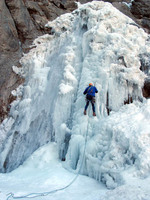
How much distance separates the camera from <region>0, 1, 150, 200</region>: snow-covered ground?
3846 mm

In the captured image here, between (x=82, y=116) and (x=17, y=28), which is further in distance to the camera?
(x=17, y=28)

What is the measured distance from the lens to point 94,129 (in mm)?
5301

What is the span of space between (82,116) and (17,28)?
6345 mm

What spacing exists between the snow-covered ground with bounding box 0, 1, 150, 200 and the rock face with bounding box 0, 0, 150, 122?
0.41 meters

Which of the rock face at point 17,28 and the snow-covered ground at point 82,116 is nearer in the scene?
the snow-covered ground at point 82,116

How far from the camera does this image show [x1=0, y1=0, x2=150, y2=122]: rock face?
747 cm

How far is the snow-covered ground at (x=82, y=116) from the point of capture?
3.85 metres

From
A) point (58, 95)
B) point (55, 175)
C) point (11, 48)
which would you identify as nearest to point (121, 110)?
point (58, 95)

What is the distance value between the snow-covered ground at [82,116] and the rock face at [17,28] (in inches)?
16.0

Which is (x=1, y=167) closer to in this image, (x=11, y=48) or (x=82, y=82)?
(x=82, y=82)

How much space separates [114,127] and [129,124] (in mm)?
388

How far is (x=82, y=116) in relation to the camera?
570cm

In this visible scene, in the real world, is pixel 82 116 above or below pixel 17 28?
below

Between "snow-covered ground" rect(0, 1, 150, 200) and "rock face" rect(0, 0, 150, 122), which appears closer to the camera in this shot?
"snow-covered ground" rect(0, 1, 150, 200)
